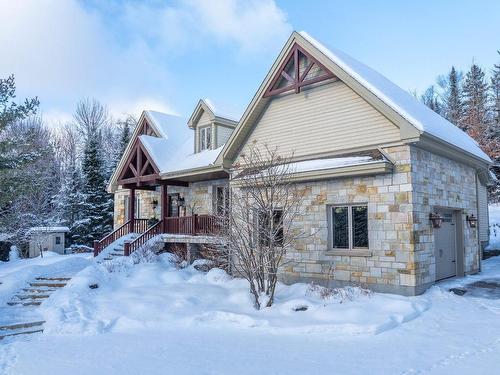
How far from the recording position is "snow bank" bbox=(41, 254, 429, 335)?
8.60 meters

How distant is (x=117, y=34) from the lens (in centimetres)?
A: 1636

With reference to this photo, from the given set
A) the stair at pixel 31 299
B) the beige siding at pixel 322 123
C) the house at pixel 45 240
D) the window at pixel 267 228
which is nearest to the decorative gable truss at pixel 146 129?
the house at pixel 45 240

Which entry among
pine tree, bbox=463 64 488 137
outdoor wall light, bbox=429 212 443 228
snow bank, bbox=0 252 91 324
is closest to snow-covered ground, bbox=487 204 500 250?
pine tree, bbox=463 64 488 137

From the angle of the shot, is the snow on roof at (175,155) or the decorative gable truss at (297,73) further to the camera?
the snow on roof at (175,155)

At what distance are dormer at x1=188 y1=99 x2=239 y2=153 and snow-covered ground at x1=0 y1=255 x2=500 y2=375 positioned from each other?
852 centimetres

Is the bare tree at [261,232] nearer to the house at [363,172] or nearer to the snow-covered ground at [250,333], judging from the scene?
the snow-covered ground at [250,333]

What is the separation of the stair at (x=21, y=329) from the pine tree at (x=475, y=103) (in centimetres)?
3093

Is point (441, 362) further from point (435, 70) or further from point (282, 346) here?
point (435, 70)

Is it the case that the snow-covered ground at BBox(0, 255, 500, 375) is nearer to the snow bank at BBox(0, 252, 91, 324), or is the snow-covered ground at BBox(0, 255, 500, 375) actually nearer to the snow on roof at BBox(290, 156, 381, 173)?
the snow bank at BBox(0, 252, 91, 324)

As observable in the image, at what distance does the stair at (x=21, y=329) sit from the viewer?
9.27 m

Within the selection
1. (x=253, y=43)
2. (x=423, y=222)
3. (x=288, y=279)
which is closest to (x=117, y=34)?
(x=253, y=43)

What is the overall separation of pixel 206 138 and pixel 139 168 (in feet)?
11.4

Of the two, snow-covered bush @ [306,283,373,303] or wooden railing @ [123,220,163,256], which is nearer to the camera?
snow-covered bush @ [306,283,373,303]

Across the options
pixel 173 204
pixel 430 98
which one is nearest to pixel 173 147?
pixel 173 204
